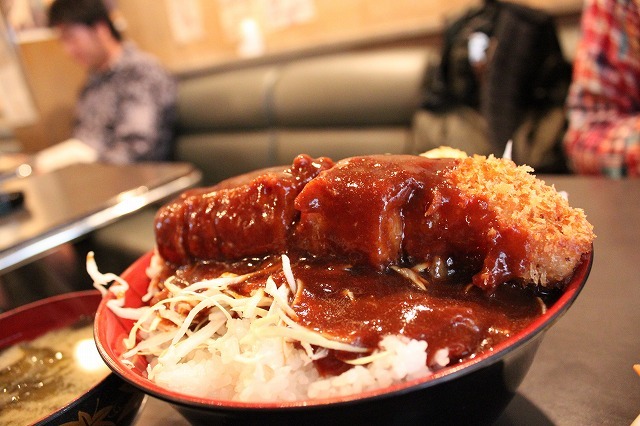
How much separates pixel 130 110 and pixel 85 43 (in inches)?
30.8

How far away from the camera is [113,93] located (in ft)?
15.0

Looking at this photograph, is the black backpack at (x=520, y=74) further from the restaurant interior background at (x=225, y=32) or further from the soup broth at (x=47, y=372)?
the soup broth at (x=47, y=372)

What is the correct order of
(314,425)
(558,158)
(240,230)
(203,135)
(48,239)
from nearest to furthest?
(314,425) < (240,230) < (48,239) < (558,158) < (203,135)

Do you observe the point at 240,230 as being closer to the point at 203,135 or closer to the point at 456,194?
the point at 456,194

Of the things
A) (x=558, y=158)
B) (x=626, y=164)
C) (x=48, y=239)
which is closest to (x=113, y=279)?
(x=48, y=239)

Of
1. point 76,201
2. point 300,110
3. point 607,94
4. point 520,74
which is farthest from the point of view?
point 300,110

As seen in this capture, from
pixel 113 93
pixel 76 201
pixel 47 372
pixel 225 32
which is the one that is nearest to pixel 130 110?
pixel 113 93

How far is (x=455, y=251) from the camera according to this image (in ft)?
2.36

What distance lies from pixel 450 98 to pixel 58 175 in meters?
2.35

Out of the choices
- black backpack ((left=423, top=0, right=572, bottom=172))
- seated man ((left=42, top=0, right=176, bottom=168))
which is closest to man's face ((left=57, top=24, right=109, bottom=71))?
seated man ((left=42, top=0, right=176, bottom=168))

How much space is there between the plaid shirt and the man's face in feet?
13.1

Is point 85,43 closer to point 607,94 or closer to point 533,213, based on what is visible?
point 607,94

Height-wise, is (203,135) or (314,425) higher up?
(314,425)

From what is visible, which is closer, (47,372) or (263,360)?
(263,360)
